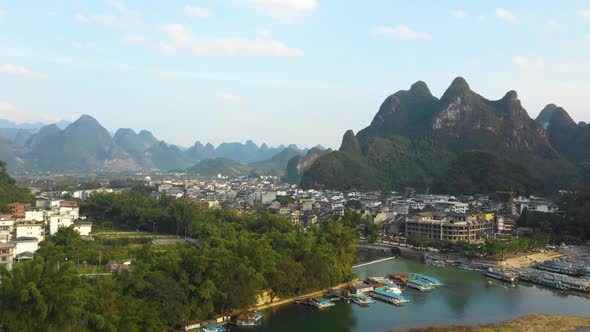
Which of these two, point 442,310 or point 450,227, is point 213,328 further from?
point 450,227

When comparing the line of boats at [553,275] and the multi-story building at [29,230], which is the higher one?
A: the multi-story building at [29,230]

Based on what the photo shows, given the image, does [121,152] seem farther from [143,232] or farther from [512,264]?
[512,264]

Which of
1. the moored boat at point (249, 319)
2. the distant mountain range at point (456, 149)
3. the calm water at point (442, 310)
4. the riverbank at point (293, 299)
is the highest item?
the distant mountain range at point (456, 149)

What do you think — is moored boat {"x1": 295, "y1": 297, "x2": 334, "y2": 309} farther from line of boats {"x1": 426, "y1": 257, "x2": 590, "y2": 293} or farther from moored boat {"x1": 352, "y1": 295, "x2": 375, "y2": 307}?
line of boats {"x1": 426, "y1": 257, "x2": 590, "y2": 293}

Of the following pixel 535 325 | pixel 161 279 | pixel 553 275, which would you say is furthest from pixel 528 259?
pixel 161 279

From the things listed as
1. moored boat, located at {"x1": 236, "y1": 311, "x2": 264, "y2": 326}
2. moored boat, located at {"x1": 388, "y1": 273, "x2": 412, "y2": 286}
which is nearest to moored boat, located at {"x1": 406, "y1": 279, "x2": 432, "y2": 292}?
moored boat, located at {"x1": 388, "y1": 273, "x2": 412, "y2": 286}

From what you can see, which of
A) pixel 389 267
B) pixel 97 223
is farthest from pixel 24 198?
pixel 389 267

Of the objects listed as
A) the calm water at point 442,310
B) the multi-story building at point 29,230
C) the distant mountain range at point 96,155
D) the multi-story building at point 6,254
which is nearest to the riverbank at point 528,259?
the calm water at point 442,310

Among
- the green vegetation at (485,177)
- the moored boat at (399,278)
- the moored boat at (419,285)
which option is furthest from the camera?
the green vegetation at (485,177)

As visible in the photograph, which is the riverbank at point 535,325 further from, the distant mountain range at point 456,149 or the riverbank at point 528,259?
the distant mountain range at point 456,149
